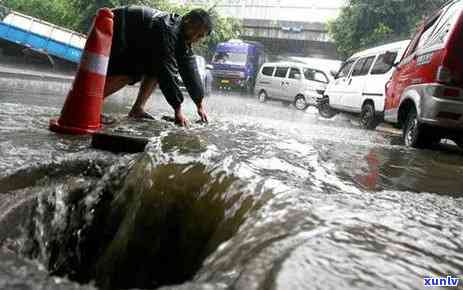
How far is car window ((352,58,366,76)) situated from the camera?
10289 millimetres

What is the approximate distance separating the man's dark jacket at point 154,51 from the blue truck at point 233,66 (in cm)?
1803

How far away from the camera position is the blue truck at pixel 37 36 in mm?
17547

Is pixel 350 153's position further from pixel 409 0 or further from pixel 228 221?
pixel 409 0

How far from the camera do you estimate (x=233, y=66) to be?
73.4 ft

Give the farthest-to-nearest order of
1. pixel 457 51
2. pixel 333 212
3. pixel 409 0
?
pixel 409 0
pixel 457 51
pixel 333 212

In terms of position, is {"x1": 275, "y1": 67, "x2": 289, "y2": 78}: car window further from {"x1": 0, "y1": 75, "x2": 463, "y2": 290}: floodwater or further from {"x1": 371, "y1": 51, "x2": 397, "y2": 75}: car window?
{"x1": 0, "y1": 75, "x2": 463, "y2": 290}: floodwater

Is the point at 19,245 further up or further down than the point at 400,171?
further down

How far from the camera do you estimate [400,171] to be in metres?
3.29

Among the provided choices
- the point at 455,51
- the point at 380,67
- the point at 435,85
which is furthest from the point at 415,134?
the point at 380,67

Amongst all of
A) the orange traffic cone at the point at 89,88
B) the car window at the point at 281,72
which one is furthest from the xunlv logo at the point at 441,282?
the car window at the point at 281,72

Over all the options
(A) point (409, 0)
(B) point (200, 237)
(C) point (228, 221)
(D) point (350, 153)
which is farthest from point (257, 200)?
(A) point (409, 0)

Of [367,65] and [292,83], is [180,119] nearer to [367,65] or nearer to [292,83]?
[367,65]

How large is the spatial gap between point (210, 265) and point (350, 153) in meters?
2.91

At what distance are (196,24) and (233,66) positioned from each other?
18635mm
